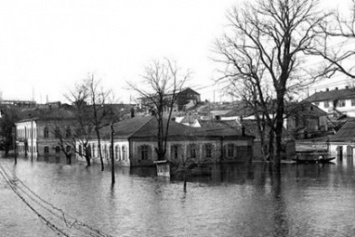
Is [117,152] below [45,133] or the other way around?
below

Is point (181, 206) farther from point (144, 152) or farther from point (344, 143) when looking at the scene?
point (344, 143)

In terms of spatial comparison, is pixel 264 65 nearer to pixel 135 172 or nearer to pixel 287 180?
pixel 287 180

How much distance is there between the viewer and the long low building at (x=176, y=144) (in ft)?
168

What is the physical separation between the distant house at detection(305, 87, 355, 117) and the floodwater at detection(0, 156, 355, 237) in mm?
54274

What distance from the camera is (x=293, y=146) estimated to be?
205 feet

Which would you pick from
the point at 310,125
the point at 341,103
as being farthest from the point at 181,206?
the point at 341,103

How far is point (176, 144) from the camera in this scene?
53000mm

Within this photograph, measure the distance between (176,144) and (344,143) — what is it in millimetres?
20991

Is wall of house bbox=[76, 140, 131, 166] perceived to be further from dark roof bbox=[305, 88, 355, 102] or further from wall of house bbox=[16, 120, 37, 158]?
dark roof bbox=[305, 88, 355, 102]

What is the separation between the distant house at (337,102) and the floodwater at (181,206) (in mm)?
54274

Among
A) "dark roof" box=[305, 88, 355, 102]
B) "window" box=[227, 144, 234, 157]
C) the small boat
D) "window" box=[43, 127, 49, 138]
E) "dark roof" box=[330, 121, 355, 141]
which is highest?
"dark roof" box=[305, 88, 355, 102]

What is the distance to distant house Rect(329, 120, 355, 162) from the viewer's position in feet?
198

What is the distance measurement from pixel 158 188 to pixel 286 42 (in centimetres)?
1553

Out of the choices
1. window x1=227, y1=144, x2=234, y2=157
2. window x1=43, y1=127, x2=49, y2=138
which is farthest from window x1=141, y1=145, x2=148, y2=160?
window x1=43, y1=127, x2=49, y2=138
